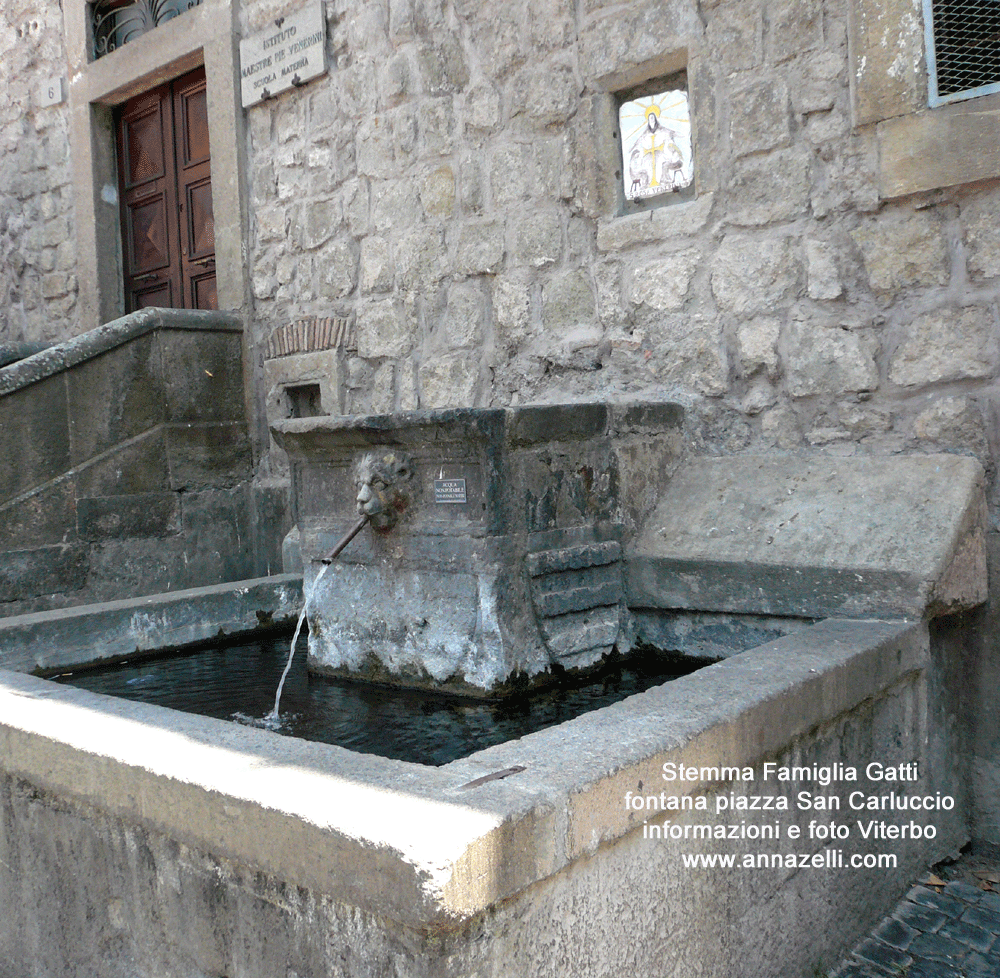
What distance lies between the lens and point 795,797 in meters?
1.98

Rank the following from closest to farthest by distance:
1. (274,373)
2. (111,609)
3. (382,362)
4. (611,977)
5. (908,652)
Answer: (611,977)
(908,652)
(111,609)
(382,362)
(274,373)

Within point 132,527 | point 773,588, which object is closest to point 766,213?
point 773,588

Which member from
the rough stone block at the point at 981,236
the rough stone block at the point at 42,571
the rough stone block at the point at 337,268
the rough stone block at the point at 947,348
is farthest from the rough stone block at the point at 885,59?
the rough stone block at the point at 42,571

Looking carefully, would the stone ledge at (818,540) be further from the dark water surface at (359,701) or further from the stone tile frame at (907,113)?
the stone tile frame at (907,113)

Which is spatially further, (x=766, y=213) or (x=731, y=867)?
(x=766, y=213)

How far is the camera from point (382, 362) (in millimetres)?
4391

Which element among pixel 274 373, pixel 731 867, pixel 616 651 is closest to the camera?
pixel 731 867

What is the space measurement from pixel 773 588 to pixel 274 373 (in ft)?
9.85

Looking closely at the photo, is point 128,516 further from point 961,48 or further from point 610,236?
point 961,48

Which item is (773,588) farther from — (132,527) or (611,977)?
(132,527)

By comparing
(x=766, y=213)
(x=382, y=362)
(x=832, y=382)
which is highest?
(x=766, y=213)

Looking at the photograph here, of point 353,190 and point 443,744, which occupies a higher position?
point 353,190

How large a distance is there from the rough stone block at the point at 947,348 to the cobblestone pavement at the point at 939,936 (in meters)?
1.35

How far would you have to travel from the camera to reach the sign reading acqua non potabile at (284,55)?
4.58 metres
